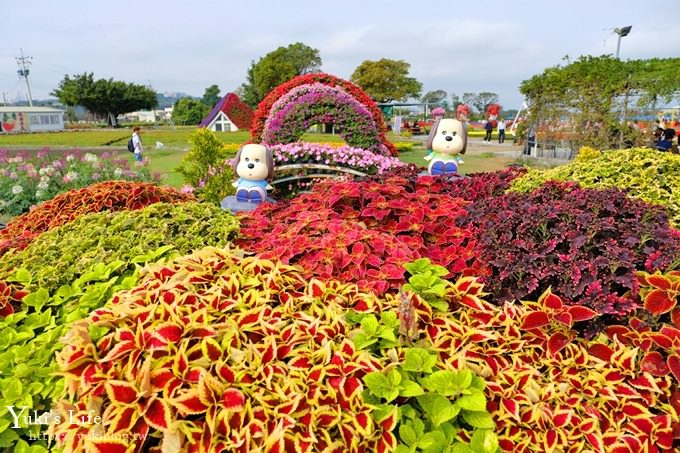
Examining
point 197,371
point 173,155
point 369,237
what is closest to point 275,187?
point 369,237

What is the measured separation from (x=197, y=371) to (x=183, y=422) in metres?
0.15

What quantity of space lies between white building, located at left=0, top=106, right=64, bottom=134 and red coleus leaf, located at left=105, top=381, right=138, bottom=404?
53.7 meters

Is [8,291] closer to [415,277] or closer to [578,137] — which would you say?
[415,277]

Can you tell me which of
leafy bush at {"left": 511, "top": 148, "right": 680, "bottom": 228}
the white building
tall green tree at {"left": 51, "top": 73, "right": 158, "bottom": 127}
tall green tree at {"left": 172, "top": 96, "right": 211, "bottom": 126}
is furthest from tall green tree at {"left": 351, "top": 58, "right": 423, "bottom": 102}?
leafy bush at {"left": 511, "top": 148, "right": 680, "bottom": 228}

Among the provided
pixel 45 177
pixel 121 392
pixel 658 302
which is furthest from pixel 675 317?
pixel 45 177

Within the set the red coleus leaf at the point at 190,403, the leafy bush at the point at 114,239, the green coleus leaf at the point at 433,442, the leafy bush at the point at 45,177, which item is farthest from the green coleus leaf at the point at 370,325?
the leafy bush at the point at 45,177

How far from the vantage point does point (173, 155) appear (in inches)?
678

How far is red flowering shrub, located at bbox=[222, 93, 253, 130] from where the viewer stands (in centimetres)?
3061

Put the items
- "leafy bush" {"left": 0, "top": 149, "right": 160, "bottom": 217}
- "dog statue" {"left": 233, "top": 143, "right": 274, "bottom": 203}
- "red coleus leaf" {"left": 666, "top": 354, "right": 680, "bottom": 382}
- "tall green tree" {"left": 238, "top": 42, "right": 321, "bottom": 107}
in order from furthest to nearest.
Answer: "tall green tree" {"left": 238, "top": 42, "right": 321, "bottom": 107}
"leafy bush" {"left": 0, "top": 149, "right": 160, "bottom": 217}
"dog statue" {"left": 233, "top": 143, "right": 274, "bottom": 203}
"red coleus leaf" {"left": 666, "top": 354, "right": 680, "bottom": 382}

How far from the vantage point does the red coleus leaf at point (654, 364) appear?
164 centimetres

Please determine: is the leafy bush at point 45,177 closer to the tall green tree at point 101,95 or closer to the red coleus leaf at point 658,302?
the red coleus leaf at point 658,302

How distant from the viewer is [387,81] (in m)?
42.1

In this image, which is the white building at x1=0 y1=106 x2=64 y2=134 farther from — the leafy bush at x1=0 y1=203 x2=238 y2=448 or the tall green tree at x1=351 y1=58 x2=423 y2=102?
the leafy bush at x1=0 y1=203 x2=238 y2=448

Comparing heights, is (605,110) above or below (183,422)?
above
